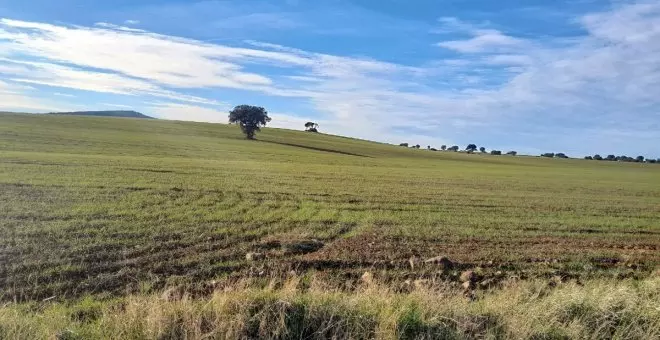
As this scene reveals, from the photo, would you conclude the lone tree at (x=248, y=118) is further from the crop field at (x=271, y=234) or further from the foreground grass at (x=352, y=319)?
the foreground grass at (x=352, y=319)

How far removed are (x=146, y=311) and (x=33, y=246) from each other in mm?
7399

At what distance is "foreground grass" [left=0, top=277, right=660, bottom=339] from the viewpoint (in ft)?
19.7

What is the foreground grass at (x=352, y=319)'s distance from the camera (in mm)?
5992

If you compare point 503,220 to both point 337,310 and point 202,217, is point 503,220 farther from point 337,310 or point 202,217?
point 337,310

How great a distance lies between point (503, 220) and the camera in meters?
22.4

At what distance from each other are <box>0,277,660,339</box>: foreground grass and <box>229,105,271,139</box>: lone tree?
10279 centimetres

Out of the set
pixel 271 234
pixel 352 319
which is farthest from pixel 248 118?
pixel 352 319

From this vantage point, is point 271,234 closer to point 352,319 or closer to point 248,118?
point 352,319

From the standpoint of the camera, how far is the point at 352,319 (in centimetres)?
636

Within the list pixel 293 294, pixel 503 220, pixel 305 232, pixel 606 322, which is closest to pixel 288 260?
pixel 305 232

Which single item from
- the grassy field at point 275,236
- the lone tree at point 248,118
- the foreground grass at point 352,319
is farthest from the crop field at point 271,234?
the lone tree at point 248,118

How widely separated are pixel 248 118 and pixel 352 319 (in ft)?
A: 343

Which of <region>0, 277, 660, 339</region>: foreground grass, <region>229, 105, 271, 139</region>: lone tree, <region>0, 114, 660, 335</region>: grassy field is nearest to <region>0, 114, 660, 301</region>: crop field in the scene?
<region>0, 114, 660, 335</region>: grassy field

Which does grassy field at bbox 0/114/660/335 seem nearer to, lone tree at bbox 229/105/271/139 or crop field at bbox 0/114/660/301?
crop field at bbox 0/114/660/301
